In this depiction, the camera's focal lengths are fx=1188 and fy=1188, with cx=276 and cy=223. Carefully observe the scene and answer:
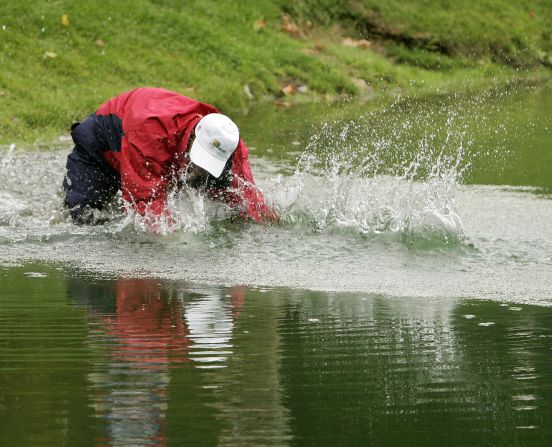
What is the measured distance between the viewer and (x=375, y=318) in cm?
554

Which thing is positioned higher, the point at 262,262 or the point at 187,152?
the point at 187,152

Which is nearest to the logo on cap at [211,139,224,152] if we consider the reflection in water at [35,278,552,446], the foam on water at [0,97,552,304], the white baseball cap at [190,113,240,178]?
the white baseball cap at [190,113,240,178]

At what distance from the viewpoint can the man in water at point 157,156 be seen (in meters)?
6.95

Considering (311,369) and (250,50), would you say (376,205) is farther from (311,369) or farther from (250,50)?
(250,50)

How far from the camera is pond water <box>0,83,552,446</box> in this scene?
159 inches

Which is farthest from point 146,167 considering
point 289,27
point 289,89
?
point 289,27

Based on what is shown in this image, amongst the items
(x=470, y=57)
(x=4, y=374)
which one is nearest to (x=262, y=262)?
Result: (x=4, y=374)

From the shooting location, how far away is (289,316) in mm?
5551

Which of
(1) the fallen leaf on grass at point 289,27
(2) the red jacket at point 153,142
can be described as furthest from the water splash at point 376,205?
(1) the fallen leaf on grass at point 289,27

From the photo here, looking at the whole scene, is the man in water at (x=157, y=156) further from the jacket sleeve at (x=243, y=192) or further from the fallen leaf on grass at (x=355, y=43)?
the fallen leaf on grass at (x=355, y=43)

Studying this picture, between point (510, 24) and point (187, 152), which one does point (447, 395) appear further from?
point (510, 24)

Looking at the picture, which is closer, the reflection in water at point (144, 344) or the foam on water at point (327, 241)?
the reflection in water at point (144, 344)

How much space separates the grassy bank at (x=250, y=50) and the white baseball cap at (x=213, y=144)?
4.61m

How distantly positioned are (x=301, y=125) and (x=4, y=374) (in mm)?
8495
